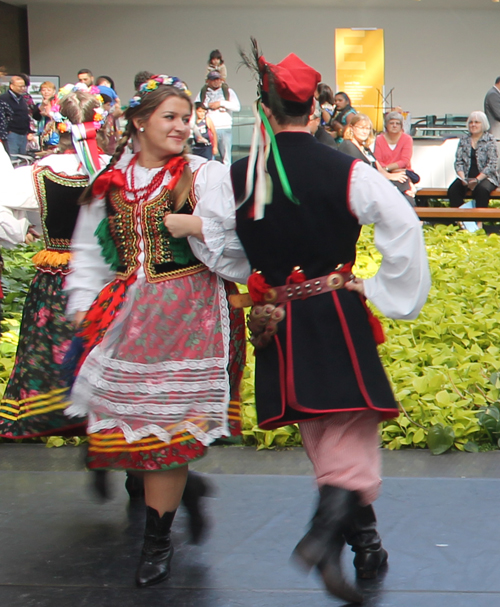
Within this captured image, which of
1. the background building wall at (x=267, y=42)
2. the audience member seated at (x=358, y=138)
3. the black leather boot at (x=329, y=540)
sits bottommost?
the black leather boot at (x=329, y=540)

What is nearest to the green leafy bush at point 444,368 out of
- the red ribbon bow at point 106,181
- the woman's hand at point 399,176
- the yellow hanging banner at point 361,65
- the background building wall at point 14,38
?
→ the red ribbon bow at point 106,181

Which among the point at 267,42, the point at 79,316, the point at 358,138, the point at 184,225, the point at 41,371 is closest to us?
the point at 184,225

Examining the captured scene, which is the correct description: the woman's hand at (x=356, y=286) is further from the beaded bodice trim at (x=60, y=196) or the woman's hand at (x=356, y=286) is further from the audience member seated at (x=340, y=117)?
the audience member seated at (x=340, y=117)

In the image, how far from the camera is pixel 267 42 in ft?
65.5

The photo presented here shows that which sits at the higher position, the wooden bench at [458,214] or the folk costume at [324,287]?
the wooden bench at [458,214]

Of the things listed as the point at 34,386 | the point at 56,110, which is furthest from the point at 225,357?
the point at 56,110

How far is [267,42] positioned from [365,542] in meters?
19.0

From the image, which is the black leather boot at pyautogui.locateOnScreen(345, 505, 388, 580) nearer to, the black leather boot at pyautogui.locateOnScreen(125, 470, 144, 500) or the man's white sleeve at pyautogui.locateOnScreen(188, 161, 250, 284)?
the man's white sleeve at pyautogui.locateOnScreen(188, 161, 250, 284)

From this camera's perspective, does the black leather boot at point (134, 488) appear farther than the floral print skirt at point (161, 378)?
Yes

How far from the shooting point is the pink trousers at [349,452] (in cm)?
198

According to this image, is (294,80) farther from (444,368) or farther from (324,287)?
(444,368)

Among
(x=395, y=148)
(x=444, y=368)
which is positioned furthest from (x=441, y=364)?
(x=395, y=148)

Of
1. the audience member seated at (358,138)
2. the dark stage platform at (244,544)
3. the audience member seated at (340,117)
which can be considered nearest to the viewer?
the dark stage platform at (244,544)

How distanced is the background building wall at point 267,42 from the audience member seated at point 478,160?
10866mm
